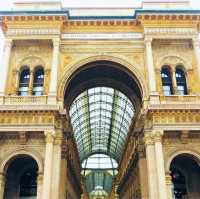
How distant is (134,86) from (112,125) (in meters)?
24.4

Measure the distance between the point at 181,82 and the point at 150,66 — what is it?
10.8 feet

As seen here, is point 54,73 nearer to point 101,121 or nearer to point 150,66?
point 150,66

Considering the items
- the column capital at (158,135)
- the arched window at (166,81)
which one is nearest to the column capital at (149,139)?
the column capital at (158,135)

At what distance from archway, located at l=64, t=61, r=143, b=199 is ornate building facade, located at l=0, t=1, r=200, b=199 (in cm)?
27

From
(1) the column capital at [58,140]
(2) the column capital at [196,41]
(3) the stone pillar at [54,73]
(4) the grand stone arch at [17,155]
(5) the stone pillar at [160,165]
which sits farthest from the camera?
(2) the column capital at [196,41]

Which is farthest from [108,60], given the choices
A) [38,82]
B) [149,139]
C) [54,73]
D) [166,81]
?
[149,139]

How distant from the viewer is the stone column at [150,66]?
973 inches

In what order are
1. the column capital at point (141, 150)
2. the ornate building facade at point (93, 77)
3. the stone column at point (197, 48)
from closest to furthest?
the ornate building facade at point (93, 77), the stone column at point (197, 48), the column capital at point (141, 150)

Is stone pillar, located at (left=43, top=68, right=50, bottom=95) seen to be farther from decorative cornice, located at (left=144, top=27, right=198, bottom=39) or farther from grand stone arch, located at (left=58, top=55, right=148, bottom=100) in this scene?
decorative cornice, located at (left=144, top=27, right=198, bottom=39)

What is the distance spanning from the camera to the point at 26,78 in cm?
2705

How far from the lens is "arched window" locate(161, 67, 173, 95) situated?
26472 millimetres

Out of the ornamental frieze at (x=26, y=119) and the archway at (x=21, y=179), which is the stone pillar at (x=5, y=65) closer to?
the ornamental frieze at (x=26, y=119)

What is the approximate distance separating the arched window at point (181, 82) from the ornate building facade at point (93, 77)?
79 millimetres

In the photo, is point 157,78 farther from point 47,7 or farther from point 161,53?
point 47,7
